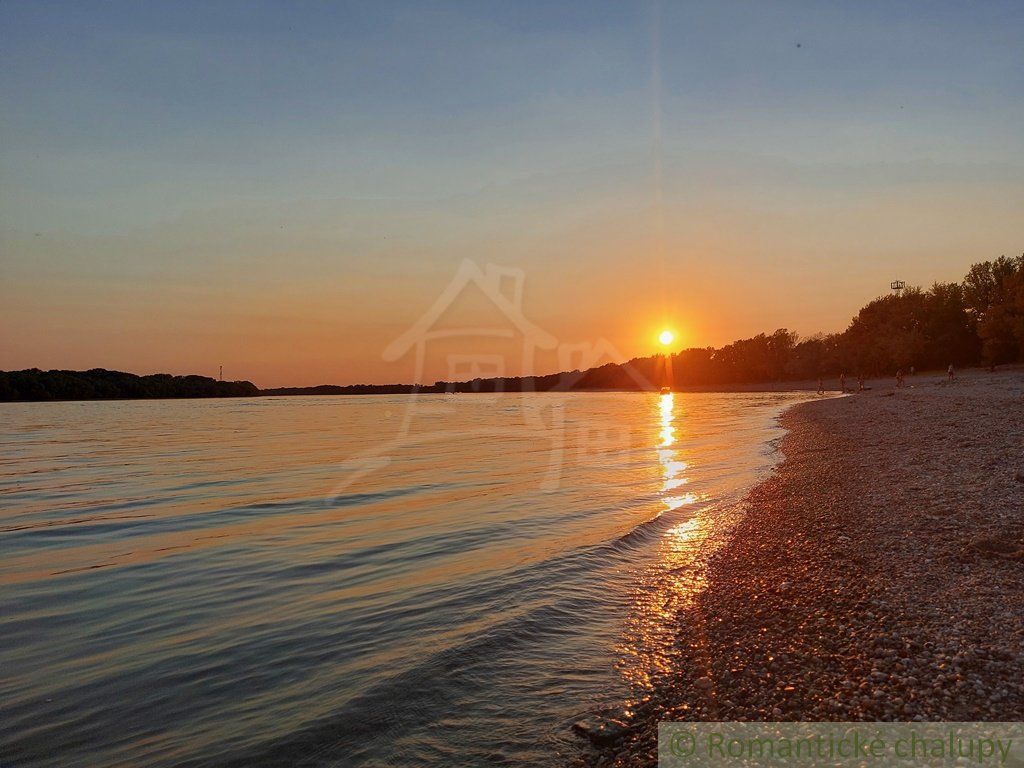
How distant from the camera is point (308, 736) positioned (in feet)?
19.4

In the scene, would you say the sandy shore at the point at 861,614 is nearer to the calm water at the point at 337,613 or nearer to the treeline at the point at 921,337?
the calm water at the point at 337,613

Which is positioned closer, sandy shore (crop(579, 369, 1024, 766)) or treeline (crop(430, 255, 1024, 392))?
sandy shore (crop(579, 369, 1024, 766))

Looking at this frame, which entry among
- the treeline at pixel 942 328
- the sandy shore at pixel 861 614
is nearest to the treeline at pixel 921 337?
the treeline at pixel 942 328

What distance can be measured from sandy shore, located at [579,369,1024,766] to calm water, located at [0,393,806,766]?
24.5 inches

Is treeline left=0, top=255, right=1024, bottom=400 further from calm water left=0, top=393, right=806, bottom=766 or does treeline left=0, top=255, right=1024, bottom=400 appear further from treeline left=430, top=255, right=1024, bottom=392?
calm water left=0, top=393, right=806, bottom=766

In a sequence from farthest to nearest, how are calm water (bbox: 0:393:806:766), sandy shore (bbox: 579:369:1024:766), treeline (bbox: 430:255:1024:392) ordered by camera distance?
1. treeline (bbox: 430:255:1024:392)
2. calm water (bbox: 0:393:806:766)
3. sandy shore (bbox: 579:369:1024:766)

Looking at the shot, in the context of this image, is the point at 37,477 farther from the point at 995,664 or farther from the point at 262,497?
the point at 995,664

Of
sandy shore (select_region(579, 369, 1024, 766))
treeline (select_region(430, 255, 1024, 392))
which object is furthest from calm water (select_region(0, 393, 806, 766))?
treeline (select_region(430, 255, 1024, 392))

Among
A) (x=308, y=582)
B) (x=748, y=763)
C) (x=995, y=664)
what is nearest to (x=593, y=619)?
(x=748, y=763)

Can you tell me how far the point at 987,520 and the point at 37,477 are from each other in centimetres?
3162

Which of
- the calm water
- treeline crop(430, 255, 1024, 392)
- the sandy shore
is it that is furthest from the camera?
treeline crop(430, 255, 1024, 392)

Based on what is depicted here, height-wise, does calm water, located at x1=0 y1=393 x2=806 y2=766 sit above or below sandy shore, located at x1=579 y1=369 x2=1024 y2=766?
below

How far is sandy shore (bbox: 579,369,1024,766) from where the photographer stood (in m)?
5.48

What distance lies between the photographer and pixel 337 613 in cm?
929
